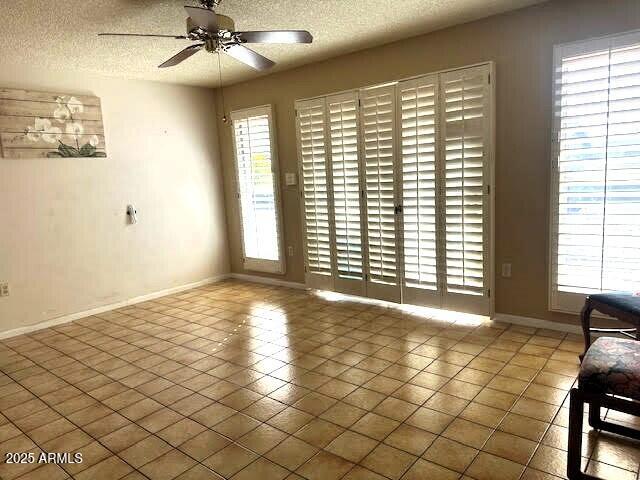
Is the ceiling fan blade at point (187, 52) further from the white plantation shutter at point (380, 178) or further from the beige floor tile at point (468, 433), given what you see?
the beige floor tile at point (468, 433)

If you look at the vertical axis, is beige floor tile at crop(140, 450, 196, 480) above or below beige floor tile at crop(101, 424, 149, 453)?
below

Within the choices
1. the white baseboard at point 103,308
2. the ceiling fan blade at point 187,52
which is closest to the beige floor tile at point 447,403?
the ceiling fan blade at point 187,52

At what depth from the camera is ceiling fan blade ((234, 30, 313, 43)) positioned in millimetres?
2670

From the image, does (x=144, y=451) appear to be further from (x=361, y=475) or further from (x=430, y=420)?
(x=430, y=420)

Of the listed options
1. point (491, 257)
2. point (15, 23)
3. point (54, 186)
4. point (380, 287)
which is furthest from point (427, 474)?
point (54, 186)

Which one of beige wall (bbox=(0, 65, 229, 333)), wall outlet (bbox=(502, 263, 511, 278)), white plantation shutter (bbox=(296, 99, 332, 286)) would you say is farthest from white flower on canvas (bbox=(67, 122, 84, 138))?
wall outlet (bbox=(502, 263, 511, 278))

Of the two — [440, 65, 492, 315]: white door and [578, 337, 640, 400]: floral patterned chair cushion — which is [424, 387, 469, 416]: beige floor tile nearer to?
[578, 337, 640, 400]: floral patterned chair cushion

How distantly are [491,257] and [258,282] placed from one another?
2982 millimetres

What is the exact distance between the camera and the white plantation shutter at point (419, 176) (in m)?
3.83

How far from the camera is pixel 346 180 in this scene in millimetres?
4488

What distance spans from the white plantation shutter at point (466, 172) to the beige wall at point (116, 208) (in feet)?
10.3

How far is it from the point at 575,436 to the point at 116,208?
454 centimetres

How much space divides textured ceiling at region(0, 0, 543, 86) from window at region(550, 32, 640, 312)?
66 cm

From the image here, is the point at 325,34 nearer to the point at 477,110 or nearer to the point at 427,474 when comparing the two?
the point at 477,110
